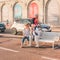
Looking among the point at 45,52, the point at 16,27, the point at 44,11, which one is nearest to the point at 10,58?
the point at 45,52

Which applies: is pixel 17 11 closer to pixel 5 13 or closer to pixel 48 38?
pixel 5 13

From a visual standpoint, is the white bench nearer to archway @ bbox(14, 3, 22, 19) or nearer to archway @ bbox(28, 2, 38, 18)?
archway @ bbox(28, 2, 38, 18)

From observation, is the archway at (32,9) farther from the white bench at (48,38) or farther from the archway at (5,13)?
the white bench at (48,38)

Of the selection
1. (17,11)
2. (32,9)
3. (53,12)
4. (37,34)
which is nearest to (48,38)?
(37,34)

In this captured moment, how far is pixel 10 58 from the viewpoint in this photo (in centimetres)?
1302

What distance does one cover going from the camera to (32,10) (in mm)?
47219

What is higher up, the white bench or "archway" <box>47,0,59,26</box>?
"archway" <box>47,0,59,26</box>

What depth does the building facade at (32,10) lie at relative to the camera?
4397cm

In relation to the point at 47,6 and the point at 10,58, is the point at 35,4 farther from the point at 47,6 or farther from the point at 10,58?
the point at 10,58

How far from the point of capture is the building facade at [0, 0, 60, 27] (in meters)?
44.0

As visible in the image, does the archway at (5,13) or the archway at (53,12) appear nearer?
the archway at (53,12)

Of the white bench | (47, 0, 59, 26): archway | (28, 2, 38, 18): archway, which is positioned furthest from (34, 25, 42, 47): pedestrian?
(28, 2, 38, 18): archway

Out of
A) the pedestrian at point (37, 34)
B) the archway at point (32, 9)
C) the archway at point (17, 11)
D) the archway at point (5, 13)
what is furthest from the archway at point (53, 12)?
the pedestrian at point (37, 34)

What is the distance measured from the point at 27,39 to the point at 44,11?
27561 millimetres
